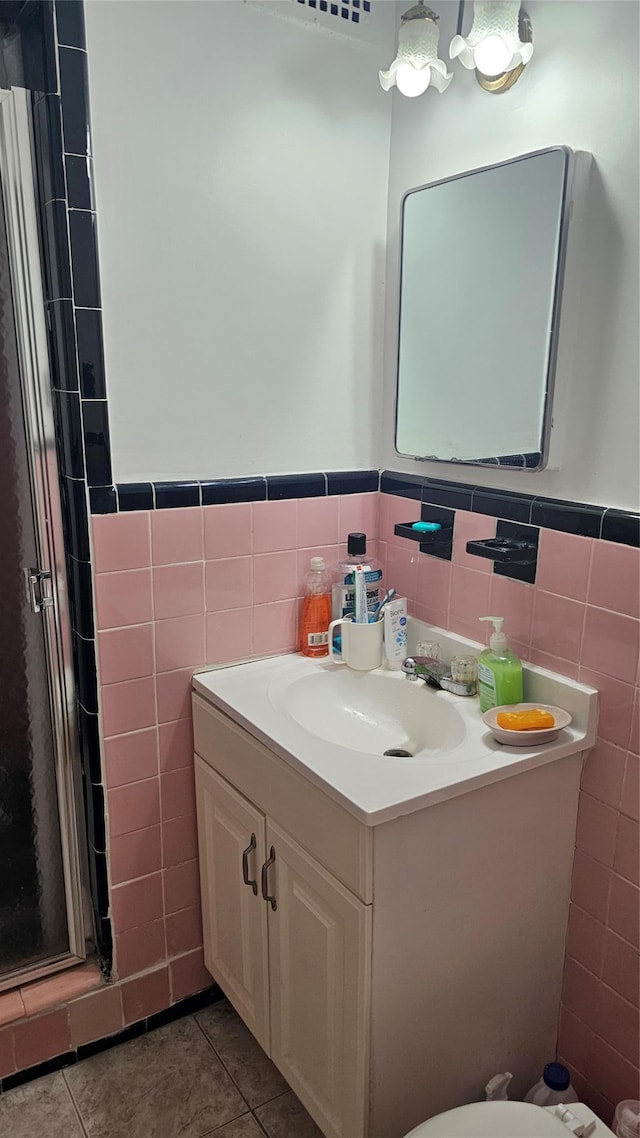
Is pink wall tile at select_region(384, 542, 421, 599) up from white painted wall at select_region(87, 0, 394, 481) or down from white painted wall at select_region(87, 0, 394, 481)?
down

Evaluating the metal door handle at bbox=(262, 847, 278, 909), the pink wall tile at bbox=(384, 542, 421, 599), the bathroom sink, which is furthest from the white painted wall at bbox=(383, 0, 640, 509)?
the metal door handle at bbox=(262, 847, 278, 909)

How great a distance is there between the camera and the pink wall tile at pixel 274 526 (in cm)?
158

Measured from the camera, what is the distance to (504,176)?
4.31 feet

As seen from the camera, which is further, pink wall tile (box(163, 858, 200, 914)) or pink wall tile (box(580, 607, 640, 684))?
pink wall tile (box(163, 858, 200, 914))

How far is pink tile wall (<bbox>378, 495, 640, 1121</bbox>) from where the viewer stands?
48.5 inches

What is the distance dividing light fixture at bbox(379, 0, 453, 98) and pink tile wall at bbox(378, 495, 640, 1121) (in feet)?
2.53

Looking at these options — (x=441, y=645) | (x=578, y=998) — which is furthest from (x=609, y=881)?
(x=441, y=645)

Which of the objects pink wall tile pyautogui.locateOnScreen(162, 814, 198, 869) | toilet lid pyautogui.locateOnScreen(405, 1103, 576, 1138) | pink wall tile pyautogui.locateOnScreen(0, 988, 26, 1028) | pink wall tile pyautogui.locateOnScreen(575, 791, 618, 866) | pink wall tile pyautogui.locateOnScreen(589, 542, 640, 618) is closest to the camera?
toilet lid pyautogui.locateOnScreen(405, 1103, 576, 1138)

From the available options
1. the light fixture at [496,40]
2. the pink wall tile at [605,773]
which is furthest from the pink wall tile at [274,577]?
the light fixture at [496,40]

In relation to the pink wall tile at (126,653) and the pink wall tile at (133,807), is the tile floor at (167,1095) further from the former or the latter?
the pink wall tile at (126,653)

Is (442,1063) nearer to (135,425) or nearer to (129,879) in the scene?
(129,879)

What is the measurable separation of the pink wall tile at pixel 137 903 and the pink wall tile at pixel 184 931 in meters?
0.05

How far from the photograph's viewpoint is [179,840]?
164cm

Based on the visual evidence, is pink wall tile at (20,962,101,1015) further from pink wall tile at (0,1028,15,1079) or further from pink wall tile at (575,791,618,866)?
pink wall tile at (575,791,618,866)
